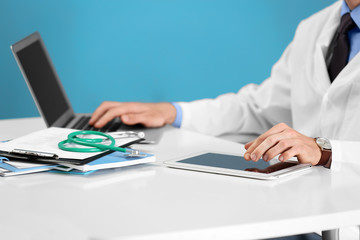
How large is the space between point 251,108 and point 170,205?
3.42 ft

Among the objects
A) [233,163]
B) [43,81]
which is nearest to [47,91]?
[43,81]

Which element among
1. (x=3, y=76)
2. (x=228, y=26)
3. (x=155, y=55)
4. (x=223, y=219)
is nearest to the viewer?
(x=223, y=219)

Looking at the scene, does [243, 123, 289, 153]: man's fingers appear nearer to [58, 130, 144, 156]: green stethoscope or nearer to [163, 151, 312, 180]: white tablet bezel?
[163, 151, 312, 180]: white tablet bezel

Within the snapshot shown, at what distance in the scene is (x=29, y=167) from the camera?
0.81m

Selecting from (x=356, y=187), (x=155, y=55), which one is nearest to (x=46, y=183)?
(x=356, y=187)

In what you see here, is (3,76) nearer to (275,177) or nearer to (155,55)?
(155,55)

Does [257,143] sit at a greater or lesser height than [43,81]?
lesser

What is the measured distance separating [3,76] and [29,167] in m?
1.32

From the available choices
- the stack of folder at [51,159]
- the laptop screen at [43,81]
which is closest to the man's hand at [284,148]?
the stack of folder at [51,159]

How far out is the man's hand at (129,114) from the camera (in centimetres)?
130

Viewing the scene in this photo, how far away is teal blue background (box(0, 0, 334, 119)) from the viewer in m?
2.04

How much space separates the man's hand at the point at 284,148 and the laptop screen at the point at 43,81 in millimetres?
612

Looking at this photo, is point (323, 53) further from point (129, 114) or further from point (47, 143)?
point (47, 143)

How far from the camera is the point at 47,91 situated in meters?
1.39
